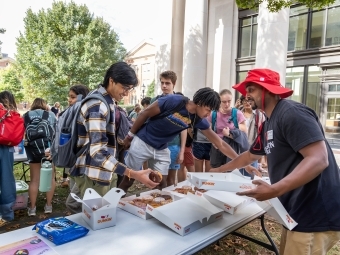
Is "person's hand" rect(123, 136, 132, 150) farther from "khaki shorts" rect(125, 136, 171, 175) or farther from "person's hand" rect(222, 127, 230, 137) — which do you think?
"person's hand" rect(222, 127, 230, 137)

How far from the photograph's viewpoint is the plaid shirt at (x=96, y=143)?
1.64m

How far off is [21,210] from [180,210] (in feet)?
10.2

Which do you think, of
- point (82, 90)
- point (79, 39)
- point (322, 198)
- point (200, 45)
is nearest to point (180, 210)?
point (322, 198)

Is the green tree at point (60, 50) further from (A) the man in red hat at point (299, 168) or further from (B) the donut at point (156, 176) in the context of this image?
(A) the man in red hat at point (299, 168)

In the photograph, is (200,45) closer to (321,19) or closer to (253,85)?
(321,19)

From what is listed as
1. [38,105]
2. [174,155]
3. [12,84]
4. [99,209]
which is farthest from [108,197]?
[12,84]

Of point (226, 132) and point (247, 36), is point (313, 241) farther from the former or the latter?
point (247, 36)

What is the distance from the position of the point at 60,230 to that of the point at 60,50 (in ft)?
78.4

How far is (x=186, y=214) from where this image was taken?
1.69m

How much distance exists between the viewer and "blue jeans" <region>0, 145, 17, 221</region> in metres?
3.03

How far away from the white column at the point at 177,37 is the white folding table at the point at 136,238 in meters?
10.7

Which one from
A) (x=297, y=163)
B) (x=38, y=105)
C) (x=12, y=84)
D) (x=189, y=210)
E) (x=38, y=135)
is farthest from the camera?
(x=12, y=84)

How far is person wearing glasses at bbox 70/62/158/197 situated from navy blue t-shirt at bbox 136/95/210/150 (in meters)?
0.64

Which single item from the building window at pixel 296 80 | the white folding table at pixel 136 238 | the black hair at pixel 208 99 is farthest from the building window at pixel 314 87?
the white folding table at pixel 136 238
